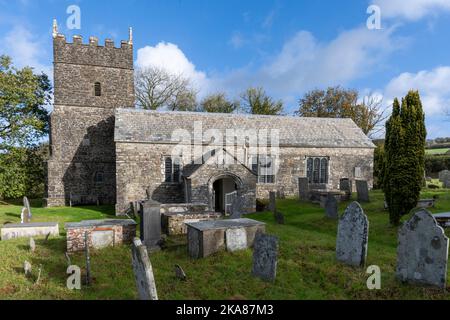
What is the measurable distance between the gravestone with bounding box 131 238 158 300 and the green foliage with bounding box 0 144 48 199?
2254 centimetres

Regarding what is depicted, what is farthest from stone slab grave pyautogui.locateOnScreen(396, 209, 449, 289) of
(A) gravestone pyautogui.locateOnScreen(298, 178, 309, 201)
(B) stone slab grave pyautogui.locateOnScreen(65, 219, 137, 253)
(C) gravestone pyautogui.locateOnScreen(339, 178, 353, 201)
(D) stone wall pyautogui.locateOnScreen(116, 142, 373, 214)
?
(A) gravestone pyautogui.locateOnScreen(298, 178, 309, 201)

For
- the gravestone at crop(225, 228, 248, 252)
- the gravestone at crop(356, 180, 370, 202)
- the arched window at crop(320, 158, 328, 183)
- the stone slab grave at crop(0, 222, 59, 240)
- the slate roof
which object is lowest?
the stone slab grave at crop(0, 222, 59, 240)

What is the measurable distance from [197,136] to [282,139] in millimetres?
6864

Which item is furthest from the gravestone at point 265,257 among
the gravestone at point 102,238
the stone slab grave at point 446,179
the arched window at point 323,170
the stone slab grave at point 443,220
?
the stone slab grave at point 446,179

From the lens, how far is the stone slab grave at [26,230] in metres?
12.5

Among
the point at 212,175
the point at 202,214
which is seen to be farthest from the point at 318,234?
the point at 212,175

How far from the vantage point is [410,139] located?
12211mm

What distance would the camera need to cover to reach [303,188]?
21.4 metres

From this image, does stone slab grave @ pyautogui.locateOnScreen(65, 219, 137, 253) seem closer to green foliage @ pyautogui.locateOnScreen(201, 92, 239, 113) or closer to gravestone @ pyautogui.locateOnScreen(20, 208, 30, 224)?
gravestone @ pyautogui.locateOnScreen(20, 208, 30, 224)

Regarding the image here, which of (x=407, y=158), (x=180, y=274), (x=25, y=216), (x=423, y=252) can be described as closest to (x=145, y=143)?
(x=25, y=216)

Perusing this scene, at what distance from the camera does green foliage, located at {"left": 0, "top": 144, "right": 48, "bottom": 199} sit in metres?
23.8

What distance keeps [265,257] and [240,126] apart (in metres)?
17.5

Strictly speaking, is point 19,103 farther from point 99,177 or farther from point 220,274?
point 220,274
